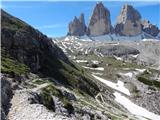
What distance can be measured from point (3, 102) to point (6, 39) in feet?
117

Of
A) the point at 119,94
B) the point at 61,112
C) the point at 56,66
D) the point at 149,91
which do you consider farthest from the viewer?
the point at 149,91

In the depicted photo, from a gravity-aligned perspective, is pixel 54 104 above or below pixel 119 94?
above

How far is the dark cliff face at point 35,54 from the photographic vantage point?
76.7 metres

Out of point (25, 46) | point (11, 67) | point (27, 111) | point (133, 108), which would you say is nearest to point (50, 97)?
point (27, 111)

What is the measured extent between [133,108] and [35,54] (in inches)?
1006

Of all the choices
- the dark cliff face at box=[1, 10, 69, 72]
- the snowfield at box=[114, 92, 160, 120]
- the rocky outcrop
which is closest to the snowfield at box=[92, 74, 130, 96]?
the snowfield at box=[114, 92, 160, 120]

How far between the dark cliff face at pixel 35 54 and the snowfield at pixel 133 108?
23.9ft

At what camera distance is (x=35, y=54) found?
80.9 metres

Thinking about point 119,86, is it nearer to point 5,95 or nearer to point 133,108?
point 133,108

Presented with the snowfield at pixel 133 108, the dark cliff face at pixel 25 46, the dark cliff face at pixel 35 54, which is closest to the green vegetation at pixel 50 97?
the dark cliff face at pixel 35 54

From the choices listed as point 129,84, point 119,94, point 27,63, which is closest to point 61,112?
point 27,63

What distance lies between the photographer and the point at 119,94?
100062 mm

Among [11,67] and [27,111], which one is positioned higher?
[11,67]

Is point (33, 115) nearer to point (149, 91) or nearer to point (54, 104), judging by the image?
point (54, 104)
